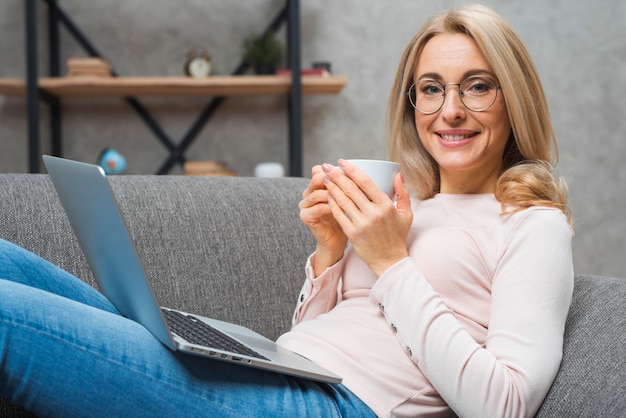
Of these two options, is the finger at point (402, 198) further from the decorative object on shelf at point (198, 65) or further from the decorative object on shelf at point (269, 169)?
the decorative object on shelf at point (198, 65)

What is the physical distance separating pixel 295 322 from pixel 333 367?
269 millimetres

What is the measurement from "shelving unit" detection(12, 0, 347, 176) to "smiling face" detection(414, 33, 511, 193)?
178 cm

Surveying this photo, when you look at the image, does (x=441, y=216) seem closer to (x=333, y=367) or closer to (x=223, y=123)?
(x=333, y=367)

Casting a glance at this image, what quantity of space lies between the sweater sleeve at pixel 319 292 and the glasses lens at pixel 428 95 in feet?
0.94

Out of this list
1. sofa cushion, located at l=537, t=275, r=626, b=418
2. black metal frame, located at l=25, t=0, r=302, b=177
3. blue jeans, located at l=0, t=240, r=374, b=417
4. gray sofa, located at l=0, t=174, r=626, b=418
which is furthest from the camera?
black metal frame, located at l=25, t=0, r=302, b=177

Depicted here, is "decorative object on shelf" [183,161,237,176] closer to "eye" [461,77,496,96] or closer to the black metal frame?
the black metal frame

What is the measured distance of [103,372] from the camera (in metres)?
0.74

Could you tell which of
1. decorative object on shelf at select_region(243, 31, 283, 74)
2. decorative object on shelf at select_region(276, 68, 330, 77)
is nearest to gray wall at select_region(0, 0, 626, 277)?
decorative object on shelf at select_region(243, 31, 283, 74)

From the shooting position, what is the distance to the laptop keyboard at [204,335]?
0.83m

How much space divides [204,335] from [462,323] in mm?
372

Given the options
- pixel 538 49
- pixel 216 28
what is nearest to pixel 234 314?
pixel 216 28

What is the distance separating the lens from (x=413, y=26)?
10.5ft

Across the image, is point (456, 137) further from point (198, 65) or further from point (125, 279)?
point (198, 65)

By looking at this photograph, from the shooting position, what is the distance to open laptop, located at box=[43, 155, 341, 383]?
734 mm
